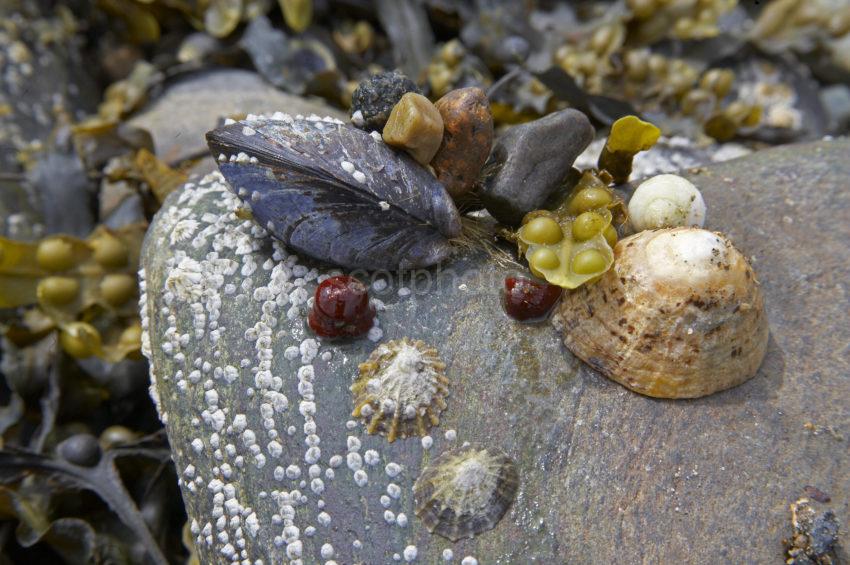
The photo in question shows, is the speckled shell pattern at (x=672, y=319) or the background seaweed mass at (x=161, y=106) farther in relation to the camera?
the background seaweed mass at (x=161, y=106)

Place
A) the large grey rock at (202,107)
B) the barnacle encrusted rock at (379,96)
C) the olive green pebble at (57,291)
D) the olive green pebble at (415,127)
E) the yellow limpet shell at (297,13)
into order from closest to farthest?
1. the olive green pebble at (415,127)
2. the barnacle encrusted rock at (379,96)
3. the olive green pebble at (57,291)
4. the large grey rock at (202,107)
5. the yellow limpet shell at (297,13)

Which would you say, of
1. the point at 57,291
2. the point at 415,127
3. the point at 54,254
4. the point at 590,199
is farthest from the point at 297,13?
the point at 590,199

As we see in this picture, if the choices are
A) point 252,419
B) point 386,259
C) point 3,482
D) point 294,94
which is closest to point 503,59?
point 294,94

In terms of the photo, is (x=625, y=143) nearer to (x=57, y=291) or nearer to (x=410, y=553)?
(x=410, y=553)

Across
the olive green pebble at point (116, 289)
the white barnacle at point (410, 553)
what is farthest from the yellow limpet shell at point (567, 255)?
the olive green pebble at point (116, 289)

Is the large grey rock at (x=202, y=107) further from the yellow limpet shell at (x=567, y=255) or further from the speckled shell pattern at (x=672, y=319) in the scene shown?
the speckled shell pattern at (x=672, y=319)

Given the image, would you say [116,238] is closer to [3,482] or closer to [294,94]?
[3,482]
